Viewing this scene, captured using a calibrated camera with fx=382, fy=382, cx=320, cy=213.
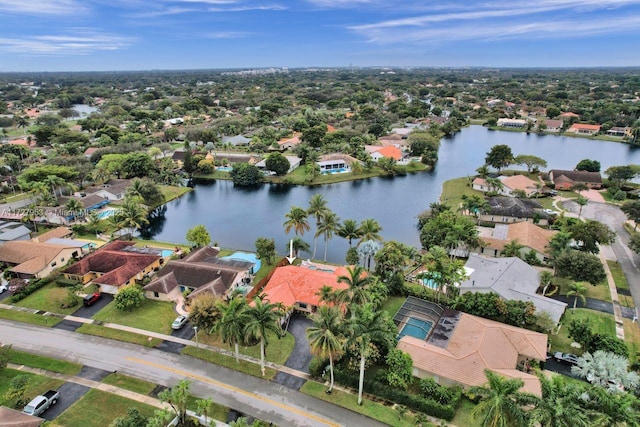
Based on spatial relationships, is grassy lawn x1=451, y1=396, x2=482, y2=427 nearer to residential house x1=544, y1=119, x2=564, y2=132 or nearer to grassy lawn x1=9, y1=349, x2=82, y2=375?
grassy lawn x1=9, y1=349, x2=82, y2=375

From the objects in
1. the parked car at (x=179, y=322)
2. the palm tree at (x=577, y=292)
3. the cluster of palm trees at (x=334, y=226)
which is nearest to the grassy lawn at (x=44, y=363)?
the parked car at (x=179, y=322)

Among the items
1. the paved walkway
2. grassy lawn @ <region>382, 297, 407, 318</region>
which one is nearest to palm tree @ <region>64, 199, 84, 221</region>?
the paved walkway

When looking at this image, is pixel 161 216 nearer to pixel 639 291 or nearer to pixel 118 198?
pixel 118 198

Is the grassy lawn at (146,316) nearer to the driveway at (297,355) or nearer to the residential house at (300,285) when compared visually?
the residential house at (300,285)

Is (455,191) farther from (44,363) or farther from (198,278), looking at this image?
(44,363)

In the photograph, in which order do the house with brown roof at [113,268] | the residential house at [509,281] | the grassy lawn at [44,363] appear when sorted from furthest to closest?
the house with brown roof at [113,268]
the residential house at [509,281]
the grassy lawn at [44,363]

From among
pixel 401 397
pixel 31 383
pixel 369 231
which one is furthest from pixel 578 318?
pixel 31 383

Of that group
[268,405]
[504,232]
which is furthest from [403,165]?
[268,405]
